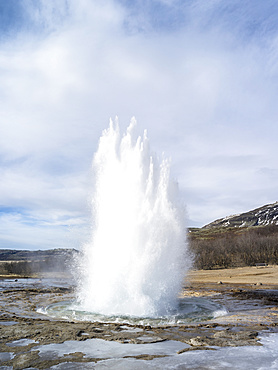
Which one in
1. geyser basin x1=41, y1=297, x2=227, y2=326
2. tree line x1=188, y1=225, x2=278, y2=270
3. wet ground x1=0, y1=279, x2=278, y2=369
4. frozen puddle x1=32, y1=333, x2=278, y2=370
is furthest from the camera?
tree line x1=188, y1=225, x2=278, y2=270

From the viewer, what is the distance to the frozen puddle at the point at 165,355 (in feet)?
26.3

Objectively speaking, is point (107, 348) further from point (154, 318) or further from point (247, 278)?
point (247, 278)

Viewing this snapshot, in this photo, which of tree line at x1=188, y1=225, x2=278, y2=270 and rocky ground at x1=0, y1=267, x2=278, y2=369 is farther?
tree line at x1=188, y1=225, x2=278, y2=270

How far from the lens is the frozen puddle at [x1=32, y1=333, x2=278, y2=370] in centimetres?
801

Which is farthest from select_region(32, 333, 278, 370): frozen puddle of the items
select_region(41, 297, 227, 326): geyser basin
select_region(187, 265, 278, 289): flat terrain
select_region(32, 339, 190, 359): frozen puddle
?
select_region(187, 265, 278, 289): flat terrain

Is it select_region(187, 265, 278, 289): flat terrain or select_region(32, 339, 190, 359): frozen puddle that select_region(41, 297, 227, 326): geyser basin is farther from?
select_region(187, 265, 278, 289): flat terrain

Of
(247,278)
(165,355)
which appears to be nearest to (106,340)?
(165,355)

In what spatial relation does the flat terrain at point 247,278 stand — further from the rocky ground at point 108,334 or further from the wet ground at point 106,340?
the wet ground at point 106,340

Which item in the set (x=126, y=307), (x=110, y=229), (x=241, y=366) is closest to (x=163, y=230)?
(x=110, y=229)

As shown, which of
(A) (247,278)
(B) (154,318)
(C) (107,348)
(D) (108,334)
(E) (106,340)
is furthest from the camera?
(A) (247,278)

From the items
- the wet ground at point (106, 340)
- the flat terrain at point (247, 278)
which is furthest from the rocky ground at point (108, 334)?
the flat terrain at point (247, 278)

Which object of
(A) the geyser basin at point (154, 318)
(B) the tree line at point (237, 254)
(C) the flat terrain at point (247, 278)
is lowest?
(C) the flat terrain at point (247, 278)

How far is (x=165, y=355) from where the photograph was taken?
29.1 ft

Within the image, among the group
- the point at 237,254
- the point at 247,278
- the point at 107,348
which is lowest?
the point at 247,278
